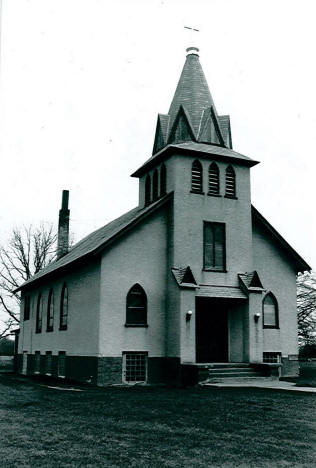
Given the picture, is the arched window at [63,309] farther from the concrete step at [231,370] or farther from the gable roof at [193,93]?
the gable roof at [193,93]

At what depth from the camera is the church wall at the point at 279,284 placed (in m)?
26.5

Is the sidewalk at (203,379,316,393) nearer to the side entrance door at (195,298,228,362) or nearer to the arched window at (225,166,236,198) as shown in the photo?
the side entrance door at (195,298,228,362)

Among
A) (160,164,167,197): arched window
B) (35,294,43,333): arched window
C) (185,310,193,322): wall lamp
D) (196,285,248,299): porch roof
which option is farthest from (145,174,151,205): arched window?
(35,294,43,333): arched window

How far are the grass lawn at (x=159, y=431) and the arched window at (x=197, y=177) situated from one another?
1101cm

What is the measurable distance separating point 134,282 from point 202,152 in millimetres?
6567

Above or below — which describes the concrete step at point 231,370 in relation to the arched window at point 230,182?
below

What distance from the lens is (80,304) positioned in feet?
84.8

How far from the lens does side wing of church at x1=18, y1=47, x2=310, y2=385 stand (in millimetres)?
23297

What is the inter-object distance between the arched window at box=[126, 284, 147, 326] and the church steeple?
7595 millimetres

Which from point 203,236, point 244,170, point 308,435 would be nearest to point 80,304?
point 203,236

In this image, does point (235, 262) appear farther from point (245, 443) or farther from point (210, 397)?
point (245, 443)

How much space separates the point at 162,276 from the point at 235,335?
4.36m

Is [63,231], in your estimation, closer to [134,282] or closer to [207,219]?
[134,282]

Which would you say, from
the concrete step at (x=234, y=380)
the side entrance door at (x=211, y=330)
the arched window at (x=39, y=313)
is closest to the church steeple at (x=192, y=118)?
the side entrance door at (x=211, y=330)
